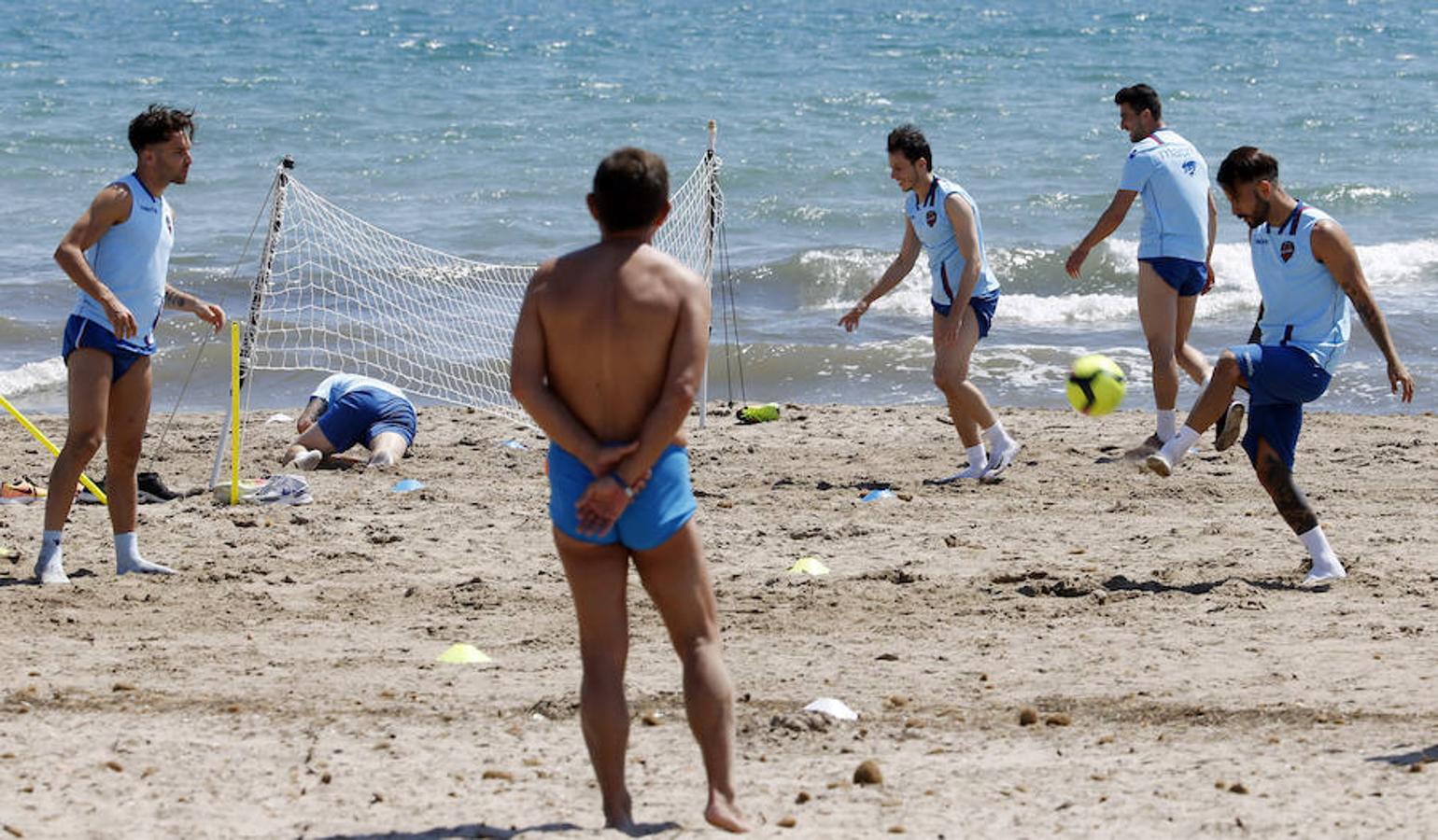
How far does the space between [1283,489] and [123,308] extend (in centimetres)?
420

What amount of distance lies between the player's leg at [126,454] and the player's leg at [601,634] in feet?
10.5

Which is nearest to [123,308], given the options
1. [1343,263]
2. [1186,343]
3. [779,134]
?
[1343,263]

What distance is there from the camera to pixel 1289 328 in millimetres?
6789

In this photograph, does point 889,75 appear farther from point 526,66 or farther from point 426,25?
point 426,25

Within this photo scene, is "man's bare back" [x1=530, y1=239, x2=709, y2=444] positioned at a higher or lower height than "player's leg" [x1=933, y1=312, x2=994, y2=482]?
higher

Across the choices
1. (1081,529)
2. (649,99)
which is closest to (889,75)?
(649,99)

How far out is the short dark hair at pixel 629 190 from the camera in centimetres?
409

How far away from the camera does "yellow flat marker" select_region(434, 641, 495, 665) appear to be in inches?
239

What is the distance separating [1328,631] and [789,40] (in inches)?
1125

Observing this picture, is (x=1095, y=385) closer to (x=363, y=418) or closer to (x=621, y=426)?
(x=363, y=418)

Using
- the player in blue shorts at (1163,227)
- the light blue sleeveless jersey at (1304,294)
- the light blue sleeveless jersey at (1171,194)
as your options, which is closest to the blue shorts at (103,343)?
the light blue sleeveless jersey at (1304,294)

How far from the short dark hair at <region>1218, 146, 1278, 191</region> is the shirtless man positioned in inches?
123

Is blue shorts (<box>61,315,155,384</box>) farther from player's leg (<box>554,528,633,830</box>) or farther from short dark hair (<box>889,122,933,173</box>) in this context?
short dark hair (<box>889,122,933,173</box>)

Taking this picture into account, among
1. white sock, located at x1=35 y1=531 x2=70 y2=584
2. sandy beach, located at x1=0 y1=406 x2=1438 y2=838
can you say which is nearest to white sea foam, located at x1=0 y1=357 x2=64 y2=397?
sandy beach, located at x1=0 y1=406 x2=1438 y2=838
